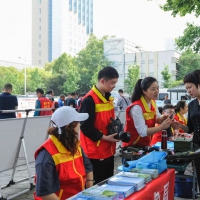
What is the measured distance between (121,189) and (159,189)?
526 mm

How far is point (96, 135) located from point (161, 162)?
26.2 inches

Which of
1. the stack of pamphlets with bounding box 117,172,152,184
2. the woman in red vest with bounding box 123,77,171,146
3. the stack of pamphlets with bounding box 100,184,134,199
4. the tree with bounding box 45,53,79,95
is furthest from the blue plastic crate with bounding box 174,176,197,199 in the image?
the tree with bounding box 45,53,79,95

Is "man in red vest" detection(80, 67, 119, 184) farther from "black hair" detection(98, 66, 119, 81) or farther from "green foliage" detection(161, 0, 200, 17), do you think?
"green foliage" detection(161, 0, 200, 17)

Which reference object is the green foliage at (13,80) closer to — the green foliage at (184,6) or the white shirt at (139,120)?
the green foliage at (184,6)

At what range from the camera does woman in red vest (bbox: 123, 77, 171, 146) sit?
10.5 feet

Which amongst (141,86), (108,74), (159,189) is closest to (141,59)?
(141,86)

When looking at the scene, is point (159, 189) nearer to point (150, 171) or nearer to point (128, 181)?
point (150, 171)

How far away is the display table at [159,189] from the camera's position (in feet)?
6.43

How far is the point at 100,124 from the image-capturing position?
2951mm

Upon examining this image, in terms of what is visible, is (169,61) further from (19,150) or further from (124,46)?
(19,150)

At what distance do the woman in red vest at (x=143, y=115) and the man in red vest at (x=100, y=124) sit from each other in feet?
1.07

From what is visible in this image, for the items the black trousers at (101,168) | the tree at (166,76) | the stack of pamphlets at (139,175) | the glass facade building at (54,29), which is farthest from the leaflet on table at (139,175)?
the glass facade building at (54,29)

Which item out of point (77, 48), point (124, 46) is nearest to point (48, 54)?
point (77, 48)

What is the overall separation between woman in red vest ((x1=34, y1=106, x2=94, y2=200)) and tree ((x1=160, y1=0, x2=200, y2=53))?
27.3 ft
